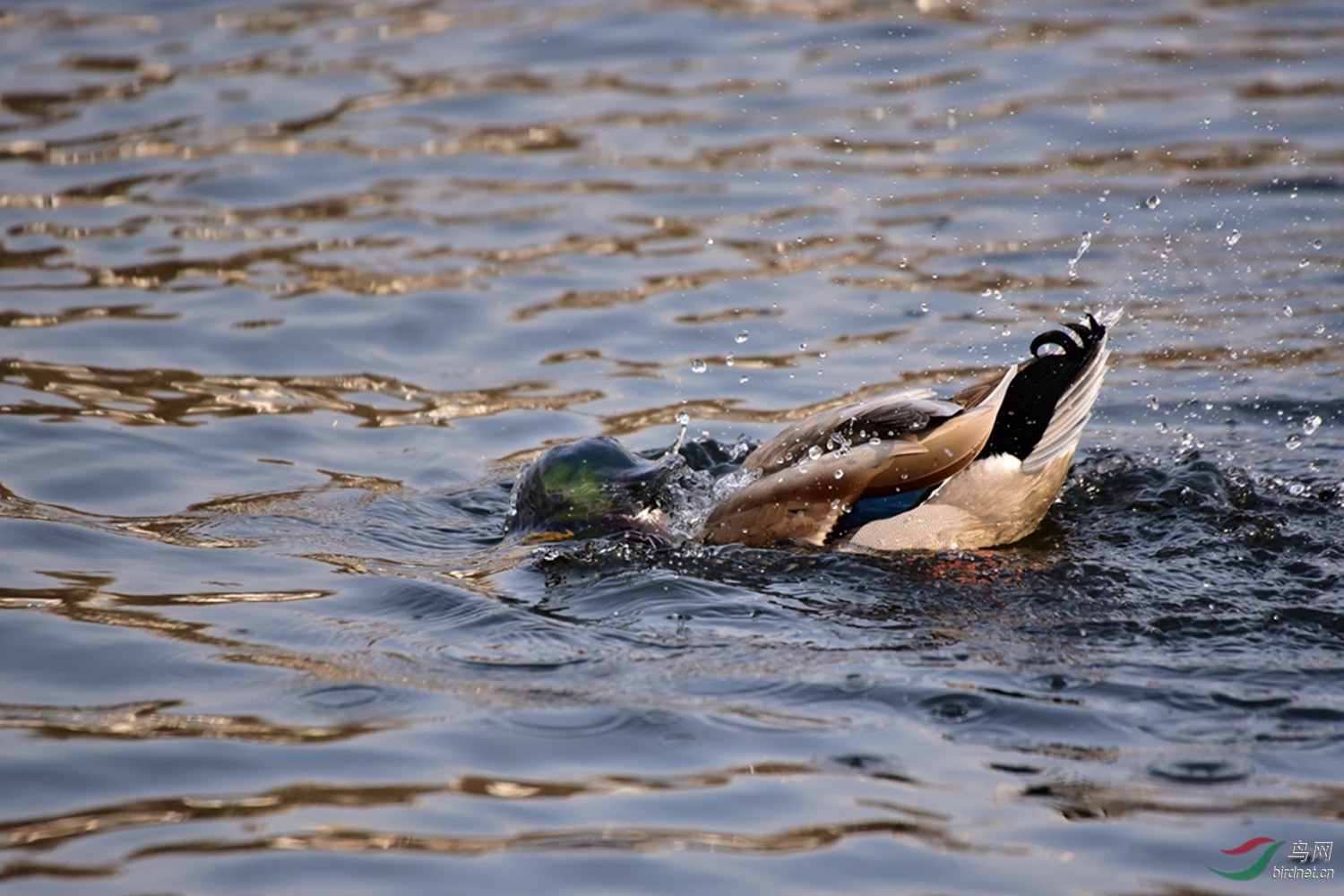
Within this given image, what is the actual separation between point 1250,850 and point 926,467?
1.96 m

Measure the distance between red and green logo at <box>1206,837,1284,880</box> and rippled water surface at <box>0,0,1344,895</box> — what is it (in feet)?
0.07

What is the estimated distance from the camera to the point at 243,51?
11961mm

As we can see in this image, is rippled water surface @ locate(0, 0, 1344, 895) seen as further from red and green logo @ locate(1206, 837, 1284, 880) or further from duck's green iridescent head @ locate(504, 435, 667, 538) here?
duck's green iridescent head @ locate(504, 435, 667, 538)

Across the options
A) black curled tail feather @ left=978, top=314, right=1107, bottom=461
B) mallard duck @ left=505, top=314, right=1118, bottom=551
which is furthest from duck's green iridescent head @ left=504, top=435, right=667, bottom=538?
black curled tail feather @ left=978, top=314, right=1107, bottom=461

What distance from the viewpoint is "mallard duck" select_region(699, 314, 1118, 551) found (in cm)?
520

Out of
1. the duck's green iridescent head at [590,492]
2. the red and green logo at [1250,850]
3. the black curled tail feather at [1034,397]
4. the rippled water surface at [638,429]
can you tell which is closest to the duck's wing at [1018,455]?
the black curled tail feather at [1034,397]

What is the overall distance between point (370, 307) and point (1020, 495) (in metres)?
4.18

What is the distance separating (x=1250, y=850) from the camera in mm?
3459

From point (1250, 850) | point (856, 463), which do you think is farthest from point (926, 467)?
point (1250, 850)

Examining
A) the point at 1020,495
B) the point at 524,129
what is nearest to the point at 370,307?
the point at 524,129

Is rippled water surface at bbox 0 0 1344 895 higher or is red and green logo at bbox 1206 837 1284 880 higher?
rippled water surface at bbox 0 0 1344 895

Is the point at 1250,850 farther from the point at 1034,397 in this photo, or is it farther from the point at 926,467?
the point at 1034,397

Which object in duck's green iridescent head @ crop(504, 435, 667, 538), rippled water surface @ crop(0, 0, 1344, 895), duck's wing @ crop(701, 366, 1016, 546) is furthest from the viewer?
duck's green iridescent head @ crop(504, 435, 667, 538)

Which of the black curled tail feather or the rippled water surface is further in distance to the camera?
the black curled tail feather
